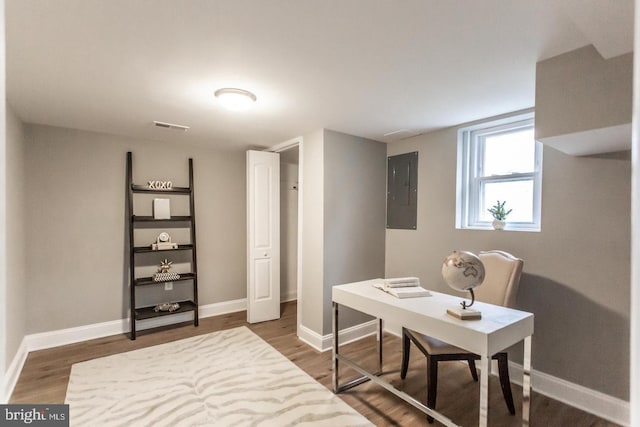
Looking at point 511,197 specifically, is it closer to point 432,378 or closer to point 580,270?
point 580,270

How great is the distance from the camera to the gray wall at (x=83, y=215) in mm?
3160

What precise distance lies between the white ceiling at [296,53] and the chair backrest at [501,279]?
121 cm

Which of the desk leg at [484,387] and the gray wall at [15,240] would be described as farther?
the gray wall at [15,240]

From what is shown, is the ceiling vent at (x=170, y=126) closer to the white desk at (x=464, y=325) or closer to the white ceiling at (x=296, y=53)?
the white ceiling at (x=296, y=53)

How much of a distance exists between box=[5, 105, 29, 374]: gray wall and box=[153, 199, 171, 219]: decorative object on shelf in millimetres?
1126

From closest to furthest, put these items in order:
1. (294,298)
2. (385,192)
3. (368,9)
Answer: (368,9) < (385,192) < (294,298)

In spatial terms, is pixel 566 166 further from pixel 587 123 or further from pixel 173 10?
pixel 173 10

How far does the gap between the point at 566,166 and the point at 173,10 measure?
107 inches

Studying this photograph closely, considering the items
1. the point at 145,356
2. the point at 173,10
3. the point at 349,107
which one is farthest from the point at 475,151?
the point at 145,356

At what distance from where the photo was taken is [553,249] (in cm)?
242

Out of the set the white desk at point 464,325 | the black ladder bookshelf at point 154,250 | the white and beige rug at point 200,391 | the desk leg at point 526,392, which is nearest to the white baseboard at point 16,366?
the white and beige rug at point 200,391

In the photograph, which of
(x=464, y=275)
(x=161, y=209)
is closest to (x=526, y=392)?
(x=464, y=275)

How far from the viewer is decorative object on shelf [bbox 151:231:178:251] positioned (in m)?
3.60

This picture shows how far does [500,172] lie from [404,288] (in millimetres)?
1540
